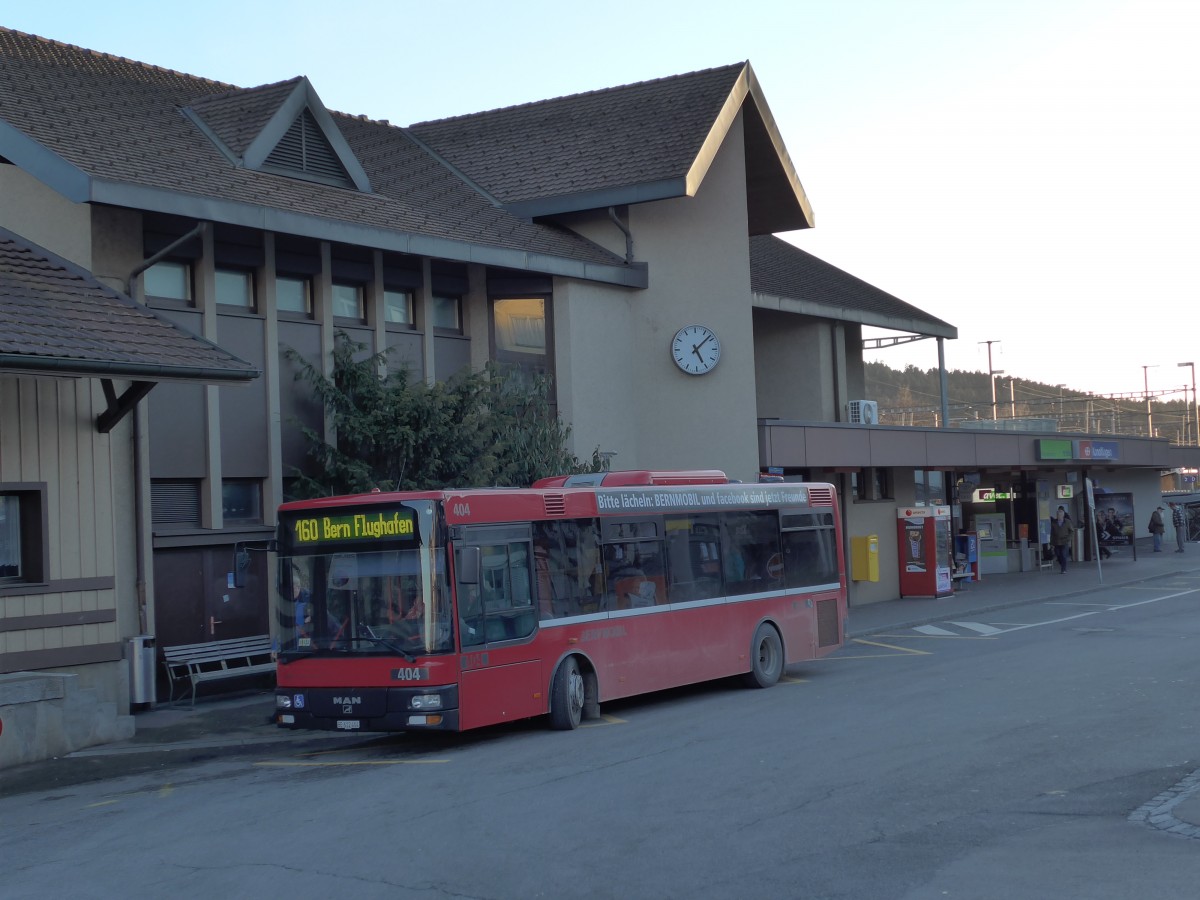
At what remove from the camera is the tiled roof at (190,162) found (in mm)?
17000

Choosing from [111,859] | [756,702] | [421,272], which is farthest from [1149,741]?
[421,272]

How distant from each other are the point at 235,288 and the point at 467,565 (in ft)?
25.6

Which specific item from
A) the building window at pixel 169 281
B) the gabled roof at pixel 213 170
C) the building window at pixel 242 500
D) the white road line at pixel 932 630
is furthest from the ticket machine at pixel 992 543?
the building window at pixel 169 281

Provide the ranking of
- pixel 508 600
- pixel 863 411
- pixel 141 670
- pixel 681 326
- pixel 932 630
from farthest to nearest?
pixel 863 411
pixel 681 326
pixel 932 630
pixel 141 670
pixel 508 600

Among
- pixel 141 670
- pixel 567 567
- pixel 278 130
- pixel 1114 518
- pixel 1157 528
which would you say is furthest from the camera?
pixel 1114 518

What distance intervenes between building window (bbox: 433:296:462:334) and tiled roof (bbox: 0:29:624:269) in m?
1.25

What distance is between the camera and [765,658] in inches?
682

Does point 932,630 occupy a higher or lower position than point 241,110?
lower

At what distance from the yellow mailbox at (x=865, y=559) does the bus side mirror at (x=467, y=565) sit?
18648 mm

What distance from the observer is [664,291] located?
24375 mm

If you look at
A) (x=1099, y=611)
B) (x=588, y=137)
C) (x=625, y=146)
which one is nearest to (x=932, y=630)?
(x=1099, y=611)

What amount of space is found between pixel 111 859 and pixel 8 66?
14.9 metres

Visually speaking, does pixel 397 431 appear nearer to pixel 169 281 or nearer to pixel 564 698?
pixel 169 281

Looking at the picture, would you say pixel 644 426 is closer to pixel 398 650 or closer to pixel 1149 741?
pixel 398 650
